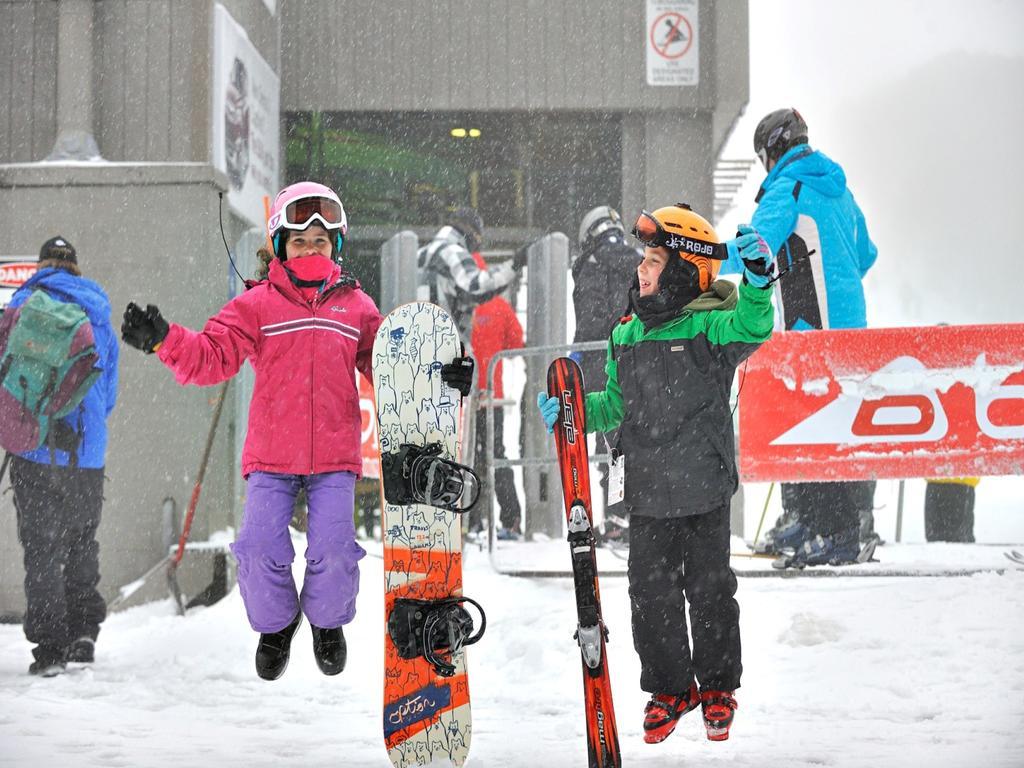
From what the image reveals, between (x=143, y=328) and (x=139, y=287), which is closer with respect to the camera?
(x=143, y=328)

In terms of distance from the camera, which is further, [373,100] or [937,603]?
[373,100]

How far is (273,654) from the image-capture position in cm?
358

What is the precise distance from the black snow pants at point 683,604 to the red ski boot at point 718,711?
0.08 feet

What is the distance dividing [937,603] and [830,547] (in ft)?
1.95

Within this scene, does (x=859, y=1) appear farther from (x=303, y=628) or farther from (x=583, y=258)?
(x=303, y=628)

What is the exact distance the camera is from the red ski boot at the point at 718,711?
3.40 meters

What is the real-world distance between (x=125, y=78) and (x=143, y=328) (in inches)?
228

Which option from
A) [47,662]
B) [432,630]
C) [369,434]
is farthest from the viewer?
[369,434]

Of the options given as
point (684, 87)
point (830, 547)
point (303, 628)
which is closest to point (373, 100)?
point (684, 87)

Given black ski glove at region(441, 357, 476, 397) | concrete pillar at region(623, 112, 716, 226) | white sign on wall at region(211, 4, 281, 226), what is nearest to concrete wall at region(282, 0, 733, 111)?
concrete pillar at region(623, 112, 716, 226)

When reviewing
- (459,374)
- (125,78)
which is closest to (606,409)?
(459,374)

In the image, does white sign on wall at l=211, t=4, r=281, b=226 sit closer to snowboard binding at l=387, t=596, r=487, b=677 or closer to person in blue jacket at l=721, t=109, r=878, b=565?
person in blue jacket at l=721, t=109, r=878, b=565

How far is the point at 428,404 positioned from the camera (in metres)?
3.63

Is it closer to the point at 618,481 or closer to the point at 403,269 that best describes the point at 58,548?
the point at 618,481
